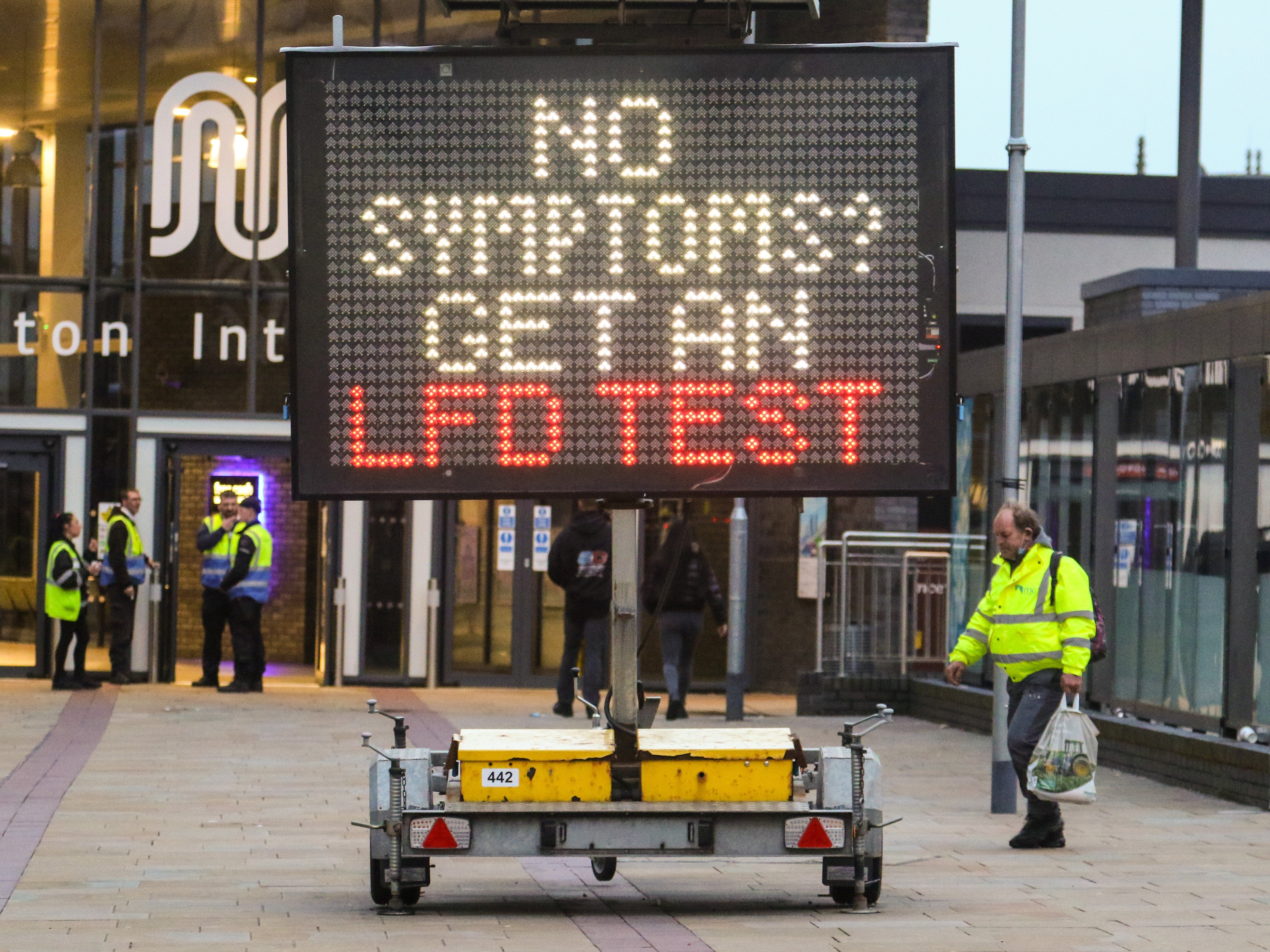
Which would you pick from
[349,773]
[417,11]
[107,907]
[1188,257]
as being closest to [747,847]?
[107,907]

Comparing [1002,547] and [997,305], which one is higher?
[997,305]

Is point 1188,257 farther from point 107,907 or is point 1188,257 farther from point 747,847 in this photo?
point 107,907

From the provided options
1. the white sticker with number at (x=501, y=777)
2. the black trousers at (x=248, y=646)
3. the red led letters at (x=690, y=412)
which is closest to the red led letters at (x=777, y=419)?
the red led letters at (x=690, y=412)

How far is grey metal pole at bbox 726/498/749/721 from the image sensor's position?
56.8 ft

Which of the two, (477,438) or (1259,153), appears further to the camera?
(1259,153)

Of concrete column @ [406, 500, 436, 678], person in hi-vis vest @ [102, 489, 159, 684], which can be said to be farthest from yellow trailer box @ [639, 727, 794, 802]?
concrete column @ [406, 500, 436, 678]

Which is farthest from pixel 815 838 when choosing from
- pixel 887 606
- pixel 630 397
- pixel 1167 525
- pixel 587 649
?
pixel 887 606

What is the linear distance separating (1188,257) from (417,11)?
7724 mm

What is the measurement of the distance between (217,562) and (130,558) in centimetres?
78

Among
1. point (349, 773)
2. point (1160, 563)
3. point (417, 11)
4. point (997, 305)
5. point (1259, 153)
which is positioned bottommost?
point (349, 773)

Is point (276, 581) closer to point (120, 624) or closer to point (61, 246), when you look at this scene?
point (120, 624)

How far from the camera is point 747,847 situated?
312 inches

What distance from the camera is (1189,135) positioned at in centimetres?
1900

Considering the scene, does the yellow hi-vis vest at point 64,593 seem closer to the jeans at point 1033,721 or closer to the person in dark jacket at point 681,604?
the person in dark jacket at point 681,604
